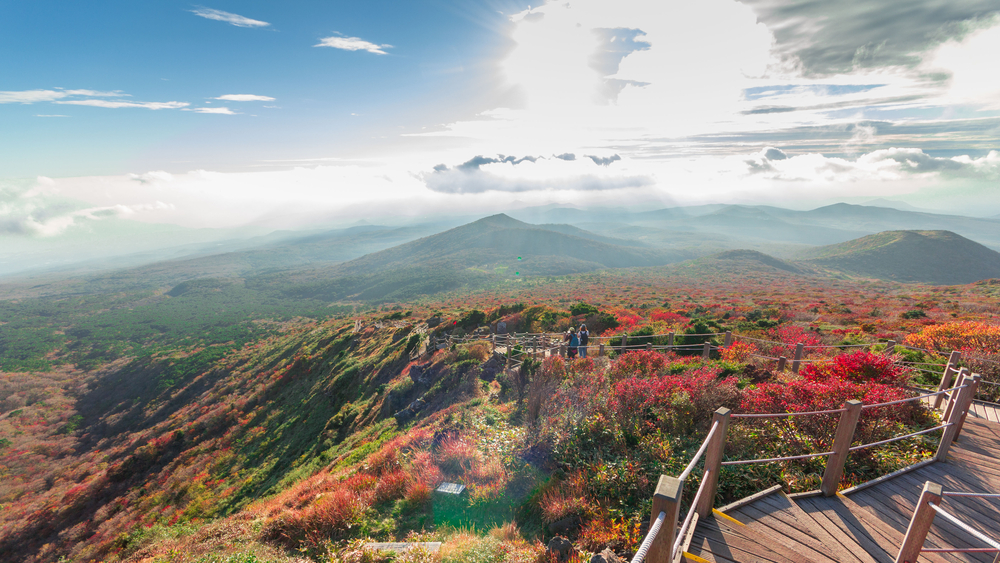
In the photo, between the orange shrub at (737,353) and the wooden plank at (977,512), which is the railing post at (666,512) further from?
the orange shrub at (737,353)

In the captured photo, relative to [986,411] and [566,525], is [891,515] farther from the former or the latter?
[986,411]

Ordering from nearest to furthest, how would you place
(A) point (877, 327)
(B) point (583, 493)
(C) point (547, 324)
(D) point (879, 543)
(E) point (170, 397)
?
(D) point (879, 543) → (B) point (583, 493) → (A) point (877, 327) → (C) point (547, 324) → (E) point (170, 397)

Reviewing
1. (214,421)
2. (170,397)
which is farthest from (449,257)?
(214,421)

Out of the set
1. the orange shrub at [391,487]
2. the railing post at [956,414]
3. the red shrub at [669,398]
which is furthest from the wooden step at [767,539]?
the orange shrub at [391,487]

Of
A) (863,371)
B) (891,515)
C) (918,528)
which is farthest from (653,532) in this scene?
(863,371)

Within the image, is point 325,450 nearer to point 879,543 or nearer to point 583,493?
point 583,493

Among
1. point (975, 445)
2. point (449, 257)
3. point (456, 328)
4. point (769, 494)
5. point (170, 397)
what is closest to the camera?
point (769, 494)
